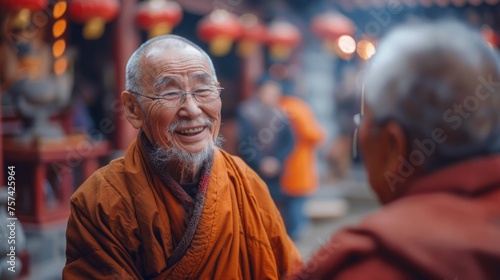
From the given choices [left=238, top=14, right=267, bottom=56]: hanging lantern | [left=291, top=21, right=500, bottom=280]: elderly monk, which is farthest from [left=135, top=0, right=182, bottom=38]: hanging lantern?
[left=291, top=21, right=500, bottom=280]: elderly monk

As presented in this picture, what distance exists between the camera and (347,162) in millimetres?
9391

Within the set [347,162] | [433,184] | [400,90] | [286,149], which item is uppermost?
[400,90]

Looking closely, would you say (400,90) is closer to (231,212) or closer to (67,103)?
(231,212)

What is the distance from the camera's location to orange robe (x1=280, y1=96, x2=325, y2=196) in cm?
538

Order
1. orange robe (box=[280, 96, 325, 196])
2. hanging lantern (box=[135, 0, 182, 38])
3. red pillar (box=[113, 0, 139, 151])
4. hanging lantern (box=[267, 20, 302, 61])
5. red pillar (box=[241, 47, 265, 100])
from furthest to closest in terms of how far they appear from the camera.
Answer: red pillar (box=[241, 47, 265, 100])
hanging lantern (box=[267, 20, 302, 61])
orange robe (box=[280, 96, 325, 196])
red pillar (box=[113, 0, 139, 151])
hanging lantern (box=[135, 0, 182, 38])

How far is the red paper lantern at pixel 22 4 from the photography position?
369 centimetres

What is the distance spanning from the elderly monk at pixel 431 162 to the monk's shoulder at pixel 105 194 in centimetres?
66

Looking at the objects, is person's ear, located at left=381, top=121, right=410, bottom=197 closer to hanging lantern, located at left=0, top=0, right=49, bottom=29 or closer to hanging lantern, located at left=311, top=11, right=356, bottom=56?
hanging lantern, located at left=0, top=0, right=49, bottom=29

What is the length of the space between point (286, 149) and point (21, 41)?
241 cm

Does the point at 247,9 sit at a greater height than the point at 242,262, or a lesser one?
greater

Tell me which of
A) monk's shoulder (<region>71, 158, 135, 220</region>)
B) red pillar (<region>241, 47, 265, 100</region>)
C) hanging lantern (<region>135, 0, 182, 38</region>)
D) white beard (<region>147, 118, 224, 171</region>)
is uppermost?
hanging lantern (<region>135, 0, 182, 38</region>)

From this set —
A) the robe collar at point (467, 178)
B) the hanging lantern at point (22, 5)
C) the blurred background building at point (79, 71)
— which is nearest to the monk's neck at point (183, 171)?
the robe collar at point (467, 178)

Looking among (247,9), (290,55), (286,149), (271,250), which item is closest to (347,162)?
(290,55)

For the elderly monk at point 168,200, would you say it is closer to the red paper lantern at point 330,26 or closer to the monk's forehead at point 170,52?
the monk's forehead at point 170,52
